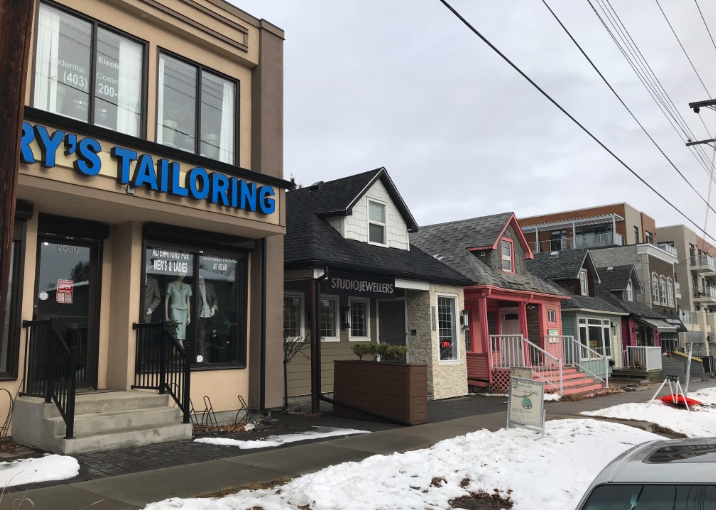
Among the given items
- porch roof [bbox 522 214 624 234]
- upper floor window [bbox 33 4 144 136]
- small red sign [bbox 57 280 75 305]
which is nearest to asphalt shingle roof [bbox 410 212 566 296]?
upper floor window [bbox 33 4 144 136]

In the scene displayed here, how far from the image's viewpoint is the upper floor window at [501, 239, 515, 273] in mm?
21812

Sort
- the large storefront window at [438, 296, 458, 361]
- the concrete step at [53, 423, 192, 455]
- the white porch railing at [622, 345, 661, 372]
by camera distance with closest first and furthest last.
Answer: the concrete step at [53, 423, 192, 455] < the large storefront window at [438, 296, 458, 361] < the white porch railing at [622, 345, 661, 372]

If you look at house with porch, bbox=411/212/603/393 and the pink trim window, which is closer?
house with porch, bbox=411/212/603/393

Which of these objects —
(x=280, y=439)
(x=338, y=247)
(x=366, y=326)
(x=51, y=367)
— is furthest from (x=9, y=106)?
(x=366, y=326)

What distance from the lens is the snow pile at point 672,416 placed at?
11.8m

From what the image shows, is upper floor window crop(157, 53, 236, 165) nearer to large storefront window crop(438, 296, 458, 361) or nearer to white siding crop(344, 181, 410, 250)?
white siding crop(344, 181, 410, 250)

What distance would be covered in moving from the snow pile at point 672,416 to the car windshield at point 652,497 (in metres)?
9.75

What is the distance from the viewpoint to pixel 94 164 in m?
8.52

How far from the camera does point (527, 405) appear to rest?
9.70 m

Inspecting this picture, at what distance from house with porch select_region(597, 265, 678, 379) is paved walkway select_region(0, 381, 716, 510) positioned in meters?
21.8

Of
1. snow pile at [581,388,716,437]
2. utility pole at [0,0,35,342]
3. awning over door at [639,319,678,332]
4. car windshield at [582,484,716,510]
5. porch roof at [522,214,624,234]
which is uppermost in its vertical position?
porch roof at [522,214,624,234]

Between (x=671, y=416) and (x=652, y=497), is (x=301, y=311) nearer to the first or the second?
(x=671, y=416)

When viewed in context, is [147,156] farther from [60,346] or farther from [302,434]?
[302,434]

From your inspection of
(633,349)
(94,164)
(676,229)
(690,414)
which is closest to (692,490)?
(94,164)
